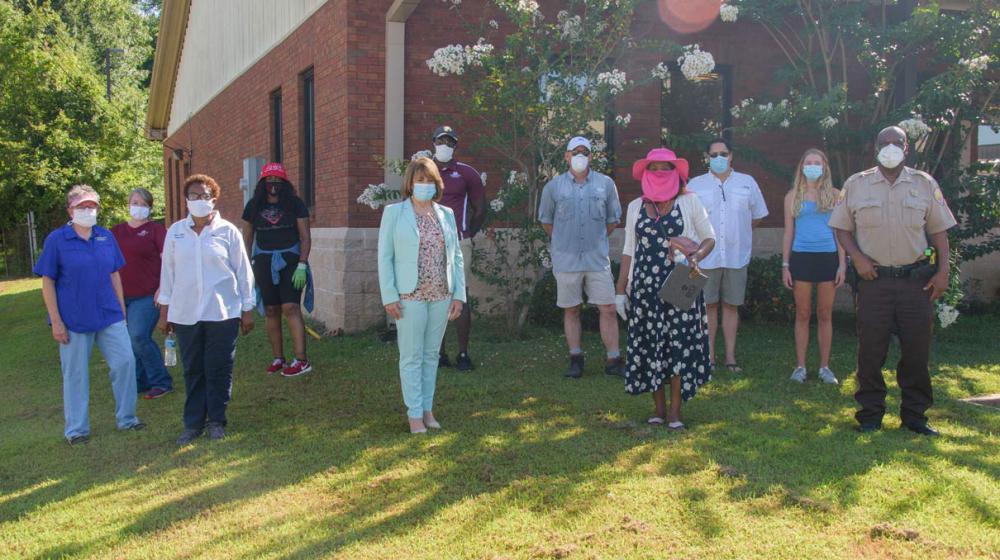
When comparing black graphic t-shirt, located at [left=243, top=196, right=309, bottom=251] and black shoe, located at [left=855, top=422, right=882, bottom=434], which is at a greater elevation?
black graphic t-shirt, located at [left=243, top=196, right=309, bottom=251]

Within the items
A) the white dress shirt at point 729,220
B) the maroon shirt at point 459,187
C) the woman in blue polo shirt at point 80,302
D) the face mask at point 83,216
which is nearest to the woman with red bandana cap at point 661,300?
the white dress shirt at point 729,220

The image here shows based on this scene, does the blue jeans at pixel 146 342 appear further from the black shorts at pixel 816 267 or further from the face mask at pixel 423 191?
the black shorts at pixel 816 267

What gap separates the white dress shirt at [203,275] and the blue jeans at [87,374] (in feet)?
1.68

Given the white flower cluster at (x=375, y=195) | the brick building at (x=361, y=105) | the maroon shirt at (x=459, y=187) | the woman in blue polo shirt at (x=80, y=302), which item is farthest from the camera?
the brick building at (x=361, y=105)

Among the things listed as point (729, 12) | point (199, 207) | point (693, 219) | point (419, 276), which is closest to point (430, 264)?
point (419, 276)

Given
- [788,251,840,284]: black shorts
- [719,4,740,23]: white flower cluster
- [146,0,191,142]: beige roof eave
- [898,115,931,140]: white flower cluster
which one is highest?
[146,0,191,142]: beige roof eave

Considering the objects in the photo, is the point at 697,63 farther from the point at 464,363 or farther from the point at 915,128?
the point at 464,363

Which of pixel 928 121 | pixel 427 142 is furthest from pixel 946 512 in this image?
pixel 427 142

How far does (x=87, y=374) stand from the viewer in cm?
593

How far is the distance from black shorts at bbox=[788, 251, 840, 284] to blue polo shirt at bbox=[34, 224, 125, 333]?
17.2 ft

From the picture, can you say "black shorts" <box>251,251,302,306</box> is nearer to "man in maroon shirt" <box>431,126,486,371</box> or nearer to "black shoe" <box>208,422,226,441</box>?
"man in maroon shirt" <box>431,126,486,371</box>

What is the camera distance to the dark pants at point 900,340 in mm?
5516

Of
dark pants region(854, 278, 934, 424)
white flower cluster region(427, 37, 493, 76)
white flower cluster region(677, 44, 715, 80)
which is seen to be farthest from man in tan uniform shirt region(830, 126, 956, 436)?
white flower cluster region(427, 37, 493, 76)

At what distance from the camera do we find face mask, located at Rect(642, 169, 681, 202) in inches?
216
